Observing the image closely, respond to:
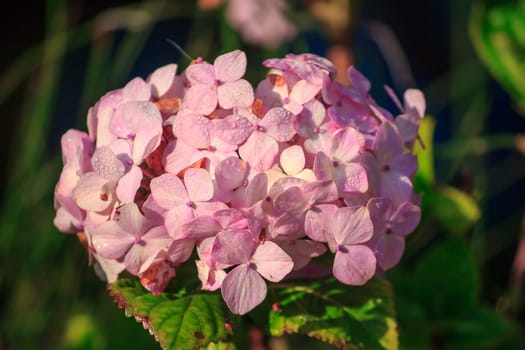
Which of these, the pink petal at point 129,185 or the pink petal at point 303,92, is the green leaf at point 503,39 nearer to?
the pink petal at point 303,92

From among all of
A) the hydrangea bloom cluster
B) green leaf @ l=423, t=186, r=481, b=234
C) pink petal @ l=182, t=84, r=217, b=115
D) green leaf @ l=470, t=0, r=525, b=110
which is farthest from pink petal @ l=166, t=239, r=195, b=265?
green leaf @ l=470, t=0, r=525, b=110

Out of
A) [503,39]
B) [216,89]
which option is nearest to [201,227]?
[216,89]

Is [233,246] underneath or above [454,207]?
above

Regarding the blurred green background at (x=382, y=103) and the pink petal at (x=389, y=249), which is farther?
the blurred green background at (x=382, y=103)

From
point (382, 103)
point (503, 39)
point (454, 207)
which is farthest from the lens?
point (382, 103)

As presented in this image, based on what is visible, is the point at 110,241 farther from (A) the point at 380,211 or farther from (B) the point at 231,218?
(A) the point at 380,211

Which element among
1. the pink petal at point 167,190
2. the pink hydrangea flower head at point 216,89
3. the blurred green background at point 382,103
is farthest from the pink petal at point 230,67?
the blurred green background at point 382,103

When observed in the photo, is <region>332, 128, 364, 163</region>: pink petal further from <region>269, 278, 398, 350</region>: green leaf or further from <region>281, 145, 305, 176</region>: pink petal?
<region>269, 278, 398, 350</region>: green leaf

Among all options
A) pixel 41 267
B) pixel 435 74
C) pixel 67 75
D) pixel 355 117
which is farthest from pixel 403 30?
pixel 355 117
